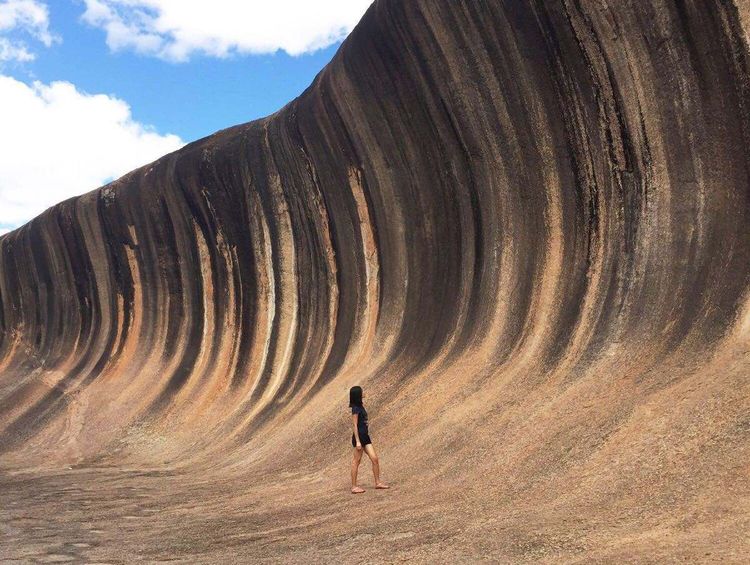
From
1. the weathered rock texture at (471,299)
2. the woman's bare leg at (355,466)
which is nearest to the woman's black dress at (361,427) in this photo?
the woman's bare leg at (355,466)

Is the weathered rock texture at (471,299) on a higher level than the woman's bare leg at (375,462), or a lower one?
higher

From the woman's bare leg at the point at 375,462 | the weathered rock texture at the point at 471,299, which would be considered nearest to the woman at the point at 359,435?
the woman's bare leg at the point at 375,462

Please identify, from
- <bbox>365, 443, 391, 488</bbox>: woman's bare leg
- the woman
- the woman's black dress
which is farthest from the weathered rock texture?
the woman's black dress

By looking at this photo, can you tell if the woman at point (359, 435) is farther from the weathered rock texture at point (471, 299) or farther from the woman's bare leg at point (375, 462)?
the weathered rock texture at point (471, 299)

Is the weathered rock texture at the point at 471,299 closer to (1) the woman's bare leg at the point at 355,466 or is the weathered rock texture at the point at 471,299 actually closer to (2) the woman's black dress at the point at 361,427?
(1) the woman's bare leg at the point at 355,466

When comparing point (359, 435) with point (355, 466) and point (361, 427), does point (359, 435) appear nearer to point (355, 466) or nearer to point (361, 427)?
point (361, 427)

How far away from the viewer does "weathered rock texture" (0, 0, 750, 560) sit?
6.68 meters

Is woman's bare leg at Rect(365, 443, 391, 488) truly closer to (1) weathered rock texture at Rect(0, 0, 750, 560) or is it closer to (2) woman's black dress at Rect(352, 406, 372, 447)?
(2) woman's black dress at Rect(352, 406, 372, 447)

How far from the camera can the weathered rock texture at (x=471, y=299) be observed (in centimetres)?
668

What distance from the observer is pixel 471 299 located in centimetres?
1220

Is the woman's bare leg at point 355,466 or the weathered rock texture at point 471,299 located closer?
the weathered rock texture at point 471,299

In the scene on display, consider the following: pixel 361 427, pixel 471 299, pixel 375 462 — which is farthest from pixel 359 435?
pixel 471 299

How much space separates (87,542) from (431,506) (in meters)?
3.37

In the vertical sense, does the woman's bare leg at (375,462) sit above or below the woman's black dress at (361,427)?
below
